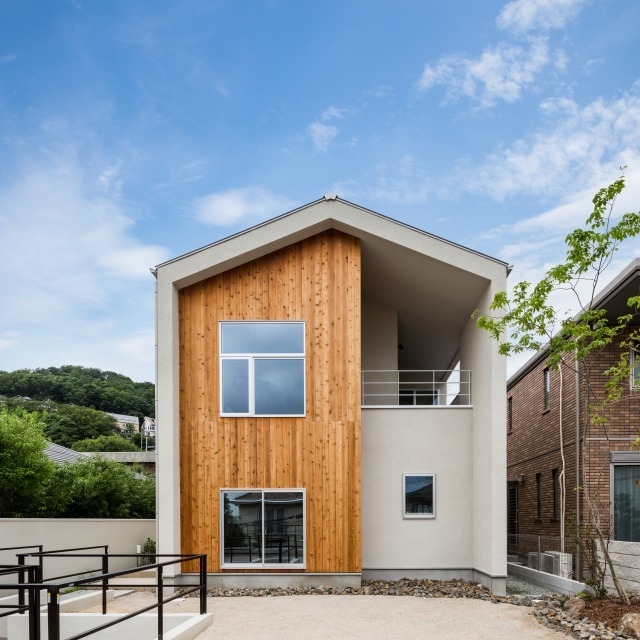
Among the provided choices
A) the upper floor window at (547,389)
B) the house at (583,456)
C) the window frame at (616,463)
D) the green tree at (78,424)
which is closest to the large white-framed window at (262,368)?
the house at (583,456)

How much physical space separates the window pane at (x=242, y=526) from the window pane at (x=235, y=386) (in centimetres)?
152

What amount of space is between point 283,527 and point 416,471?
274cm

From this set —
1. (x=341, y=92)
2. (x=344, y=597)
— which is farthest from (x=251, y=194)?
(x=344, y=597)

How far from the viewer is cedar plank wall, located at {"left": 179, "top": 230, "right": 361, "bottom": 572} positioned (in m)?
12.2

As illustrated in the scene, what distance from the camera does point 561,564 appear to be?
40.7ft

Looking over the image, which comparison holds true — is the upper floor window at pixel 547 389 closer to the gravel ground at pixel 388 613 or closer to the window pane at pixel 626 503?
the window pane at pixel 626 503

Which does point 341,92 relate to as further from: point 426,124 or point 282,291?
point 282,291

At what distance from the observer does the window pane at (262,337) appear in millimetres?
12648

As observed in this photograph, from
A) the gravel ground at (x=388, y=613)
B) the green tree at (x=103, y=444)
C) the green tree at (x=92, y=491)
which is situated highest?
the green tree at (x=92, y=491)

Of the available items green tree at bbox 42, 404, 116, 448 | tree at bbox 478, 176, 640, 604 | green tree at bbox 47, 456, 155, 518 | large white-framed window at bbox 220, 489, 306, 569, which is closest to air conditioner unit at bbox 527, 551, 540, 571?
tree at bbox 478, 176, 640, 604

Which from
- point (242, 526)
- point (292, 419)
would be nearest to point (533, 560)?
point (292, 419)

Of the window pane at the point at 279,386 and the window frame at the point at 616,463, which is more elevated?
the window pane at the point at 279,386

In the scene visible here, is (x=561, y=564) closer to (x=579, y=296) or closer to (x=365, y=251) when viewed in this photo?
(x=579, y=296)

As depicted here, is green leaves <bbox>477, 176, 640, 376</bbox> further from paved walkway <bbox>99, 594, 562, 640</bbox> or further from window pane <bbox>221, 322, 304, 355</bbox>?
paved walkway <bbox>99, 594, 562, 640</bbox>
